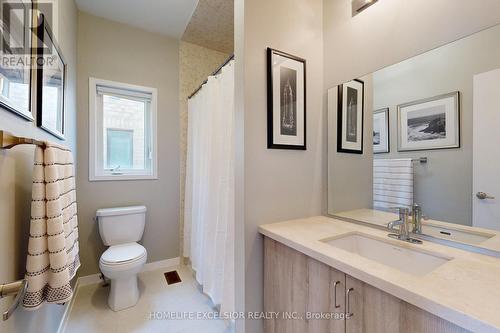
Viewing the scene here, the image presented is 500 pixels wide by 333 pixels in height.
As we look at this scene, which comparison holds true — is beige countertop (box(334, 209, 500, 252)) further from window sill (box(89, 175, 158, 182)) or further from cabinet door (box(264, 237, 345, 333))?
window sill (box(89, 175, 158, 182))

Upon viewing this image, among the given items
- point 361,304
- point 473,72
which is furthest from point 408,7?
point 361,304

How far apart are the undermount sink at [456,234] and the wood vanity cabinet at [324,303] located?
534 millimetres

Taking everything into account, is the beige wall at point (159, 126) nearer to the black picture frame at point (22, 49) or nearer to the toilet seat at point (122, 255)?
the toilet seat at point (122, 255)

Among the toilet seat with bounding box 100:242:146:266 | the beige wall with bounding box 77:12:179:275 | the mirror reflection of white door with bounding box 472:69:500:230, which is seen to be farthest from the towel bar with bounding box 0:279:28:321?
the beige wall with bounding box 77:12:179:275

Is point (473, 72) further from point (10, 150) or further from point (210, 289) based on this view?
point (210, 289)

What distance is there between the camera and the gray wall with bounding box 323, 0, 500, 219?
94 centimetres

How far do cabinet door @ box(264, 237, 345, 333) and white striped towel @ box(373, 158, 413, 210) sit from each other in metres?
0.61

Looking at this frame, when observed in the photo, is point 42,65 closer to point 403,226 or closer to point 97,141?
point 97,141

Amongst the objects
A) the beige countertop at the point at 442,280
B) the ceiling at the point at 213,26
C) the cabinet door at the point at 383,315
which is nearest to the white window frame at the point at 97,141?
the ceiling at the point at 213,26

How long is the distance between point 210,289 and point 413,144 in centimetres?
174

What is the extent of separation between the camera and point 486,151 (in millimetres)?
899

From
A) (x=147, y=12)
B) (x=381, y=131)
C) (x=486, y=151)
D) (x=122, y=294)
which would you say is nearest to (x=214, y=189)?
(x=122, y=294)

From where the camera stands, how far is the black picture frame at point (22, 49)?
29.3 inches

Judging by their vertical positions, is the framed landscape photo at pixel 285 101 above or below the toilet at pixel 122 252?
above
